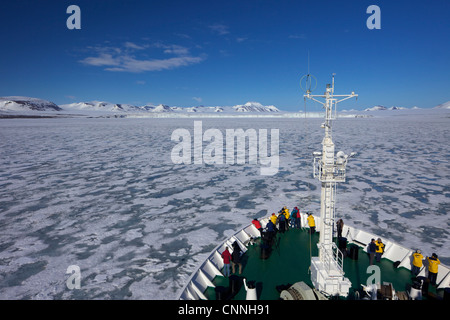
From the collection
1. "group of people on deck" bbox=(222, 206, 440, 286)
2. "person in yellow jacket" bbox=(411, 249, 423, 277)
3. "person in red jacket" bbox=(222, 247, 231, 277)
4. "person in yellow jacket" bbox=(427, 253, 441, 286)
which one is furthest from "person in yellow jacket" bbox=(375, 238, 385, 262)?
"person in red jacket" bbox=(222, 247, 231, 277)

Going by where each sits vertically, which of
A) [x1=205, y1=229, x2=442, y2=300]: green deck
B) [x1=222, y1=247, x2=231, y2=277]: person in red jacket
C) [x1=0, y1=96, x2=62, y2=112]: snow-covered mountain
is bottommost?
[x1=205, y1=229, x2=442, y2=300]: green deck

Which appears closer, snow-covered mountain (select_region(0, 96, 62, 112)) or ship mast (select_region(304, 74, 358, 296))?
ship mast (select_region(304, 74, 358, 296))

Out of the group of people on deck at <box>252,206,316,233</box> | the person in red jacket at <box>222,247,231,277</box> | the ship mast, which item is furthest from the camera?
the group of people on deck at <box>252,206,316,233</box>

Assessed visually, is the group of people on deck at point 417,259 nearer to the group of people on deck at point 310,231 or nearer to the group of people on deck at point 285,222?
the group of people on deck at point 310,231

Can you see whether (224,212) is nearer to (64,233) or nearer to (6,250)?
(64,233)

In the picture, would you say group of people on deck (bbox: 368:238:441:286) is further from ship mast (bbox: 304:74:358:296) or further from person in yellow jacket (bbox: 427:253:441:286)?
ship mast (bbox: 304:74:358:296)

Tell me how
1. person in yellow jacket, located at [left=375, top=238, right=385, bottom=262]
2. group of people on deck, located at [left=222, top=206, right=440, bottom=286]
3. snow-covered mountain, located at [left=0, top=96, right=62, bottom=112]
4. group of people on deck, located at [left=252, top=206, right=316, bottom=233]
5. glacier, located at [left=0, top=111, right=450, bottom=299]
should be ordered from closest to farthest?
group of people on deck, located at [left=222, top=206, right=440, bottom=286]
person in yellow jacket, located at [left=375, top=238, right=385, bottom=262]
glacier, located at [left=0, top=111, right=450, bottom=299]
group of people on deck, located at [left=252, top=206, right=316, bottom=233]
snow-covered mountain, located at [left=0, top=96, right=62, bottom=112]

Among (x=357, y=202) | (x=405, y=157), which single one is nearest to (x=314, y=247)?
(x=357, y=202)
